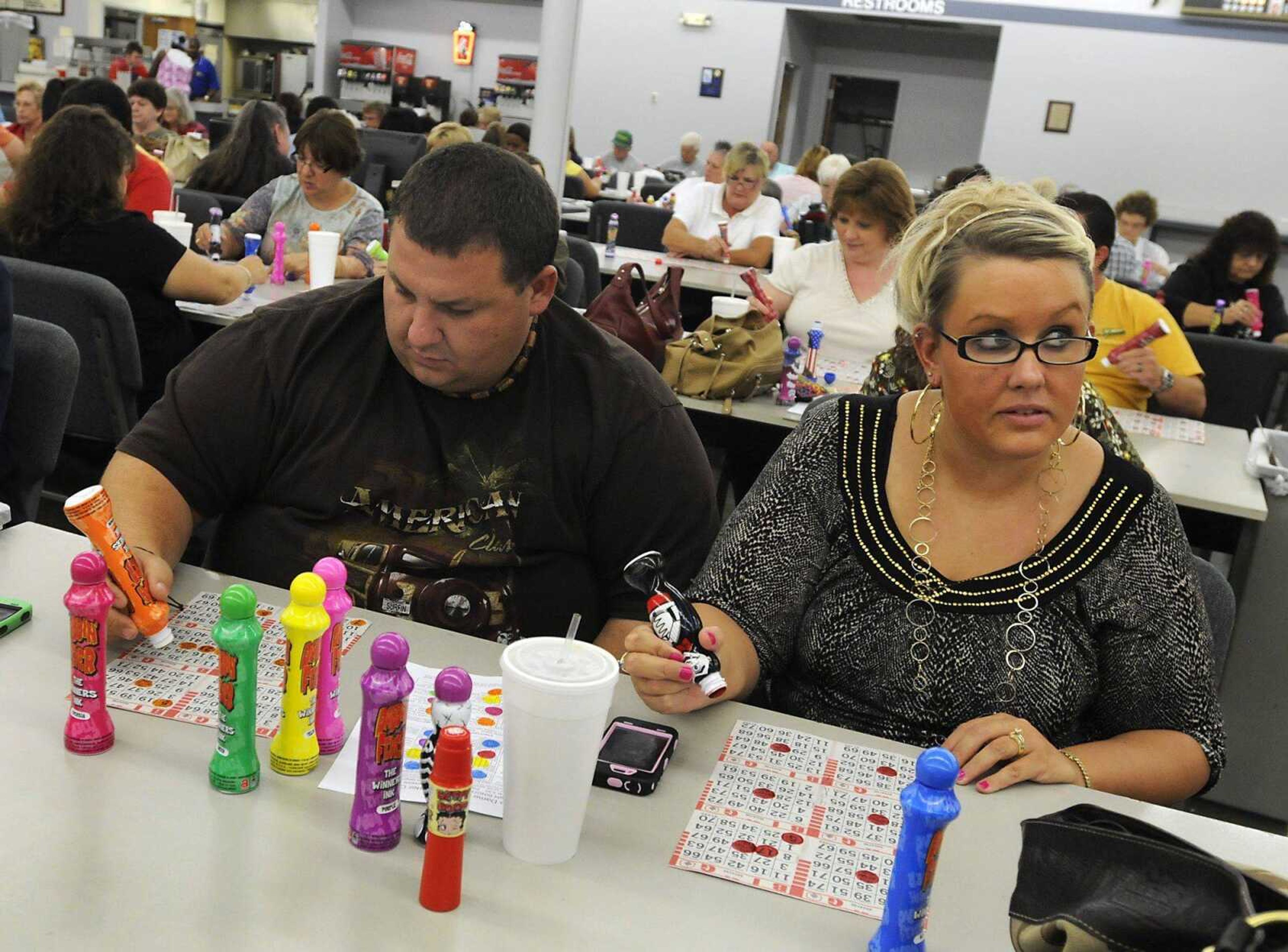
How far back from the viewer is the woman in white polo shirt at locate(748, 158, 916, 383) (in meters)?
3.76

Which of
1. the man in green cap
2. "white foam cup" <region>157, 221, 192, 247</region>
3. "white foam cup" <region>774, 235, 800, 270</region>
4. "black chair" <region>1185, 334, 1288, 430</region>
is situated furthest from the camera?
the man in green cap

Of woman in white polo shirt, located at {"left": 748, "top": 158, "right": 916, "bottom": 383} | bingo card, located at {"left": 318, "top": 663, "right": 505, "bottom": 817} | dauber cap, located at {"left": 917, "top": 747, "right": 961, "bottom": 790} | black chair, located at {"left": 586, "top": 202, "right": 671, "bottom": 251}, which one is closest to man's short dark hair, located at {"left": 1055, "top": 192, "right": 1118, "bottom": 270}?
woman in white polo shirt, located at {"left": 748, "top": 158, "right": 916, "bottom": 383}

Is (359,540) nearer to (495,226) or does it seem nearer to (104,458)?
(495,226)

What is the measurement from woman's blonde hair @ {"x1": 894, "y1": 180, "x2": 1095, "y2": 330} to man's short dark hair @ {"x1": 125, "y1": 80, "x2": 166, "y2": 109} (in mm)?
6090

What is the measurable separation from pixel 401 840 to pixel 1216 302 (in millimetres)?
5849

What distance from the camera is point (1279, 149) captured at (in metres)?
11.3

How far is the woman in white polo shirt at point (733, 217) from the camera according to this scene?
5961 millimetres

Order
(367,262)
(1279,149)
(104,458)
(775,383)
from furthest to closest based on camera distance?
(1279,149) < (367,262) < (775,383) < (104,458)

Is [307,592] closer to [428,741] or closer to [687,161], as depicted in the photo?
[428,741]

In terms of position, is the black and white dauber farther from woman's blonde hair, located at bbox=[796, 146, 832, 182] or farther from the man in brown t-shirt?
woman's blonde hair, located at bbox=[796, 146, 832, 182]

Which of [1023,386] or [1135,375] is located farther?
[1135,375]

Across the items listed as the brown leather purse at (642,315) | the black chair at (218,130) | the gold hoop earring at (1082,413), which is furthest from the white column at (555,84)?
the black chair at (218,130)

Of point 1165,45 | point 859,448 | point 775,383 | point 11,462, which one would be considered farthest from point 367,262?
point 1165,45

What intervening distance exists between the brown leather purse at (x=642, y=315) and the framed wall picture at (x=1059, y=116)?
33.3 ft
